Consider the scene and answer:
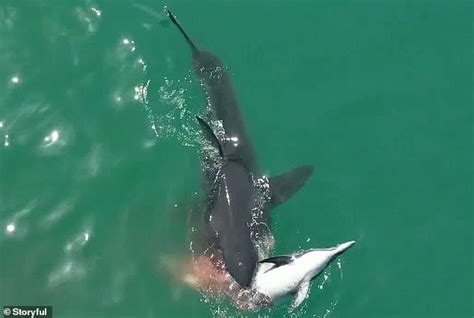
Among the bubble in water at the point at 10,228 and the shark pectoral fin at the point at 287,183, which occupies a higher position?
the shark pectoral fin at the point at 287,183

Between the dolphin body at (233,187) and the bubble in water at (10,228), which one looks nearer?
the dolphin body at (233,187)

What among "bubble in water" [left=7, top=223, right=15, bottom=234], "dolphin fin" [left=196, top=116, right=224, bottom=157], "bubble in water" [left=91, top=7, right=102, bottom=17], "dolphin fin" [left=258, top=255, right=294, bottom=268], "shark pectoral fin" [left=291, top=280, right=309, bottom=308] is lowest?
"bubble in water" [left=7, top=223, right=15, bottom=234]

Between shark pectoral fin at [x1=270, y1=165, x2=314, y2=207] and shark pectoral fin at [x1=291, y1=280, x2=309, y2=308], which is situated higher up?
shark pectoral fin at [x1=270, y1=165, x2=314, y2=207]

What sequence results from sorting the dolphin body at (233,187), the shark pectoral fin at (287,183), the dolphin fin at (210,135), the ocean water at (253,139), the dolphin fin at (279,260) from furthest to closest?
1. the shark pectoral fin at (287,183)
2. the ocean water at (253,139)
3. the dolphin fin at (210,135)
4. the dolphin body at (233,187)
5. the dolphin fin at (279,260)

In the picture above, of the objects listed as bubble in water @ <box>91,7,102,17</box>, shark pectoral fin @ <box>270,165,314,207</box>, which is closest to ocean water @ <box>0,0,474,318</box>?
bubble in water @ <box>91,7,102,17</box>

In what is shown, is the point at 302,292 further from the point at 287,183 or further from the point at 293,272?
the point at 287,183

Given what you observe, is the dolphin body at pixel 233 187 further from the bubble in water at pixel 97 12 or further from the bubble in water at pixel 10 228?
the bubble in water at pixel 10 228

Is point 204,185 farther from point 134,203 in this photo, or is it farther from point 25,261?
point 25,261

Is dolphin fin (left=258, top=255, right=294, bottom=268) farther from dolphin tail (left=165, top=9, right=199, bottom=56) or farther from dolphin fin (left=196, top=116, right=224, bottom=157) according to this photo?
dolphin tail (left=165, top=9, right=199, bottom=56)

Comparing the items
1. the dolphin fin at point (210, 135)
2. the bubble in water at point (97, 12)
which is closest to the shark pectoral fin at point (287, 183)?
the dolphin fin at point (210, 135)
